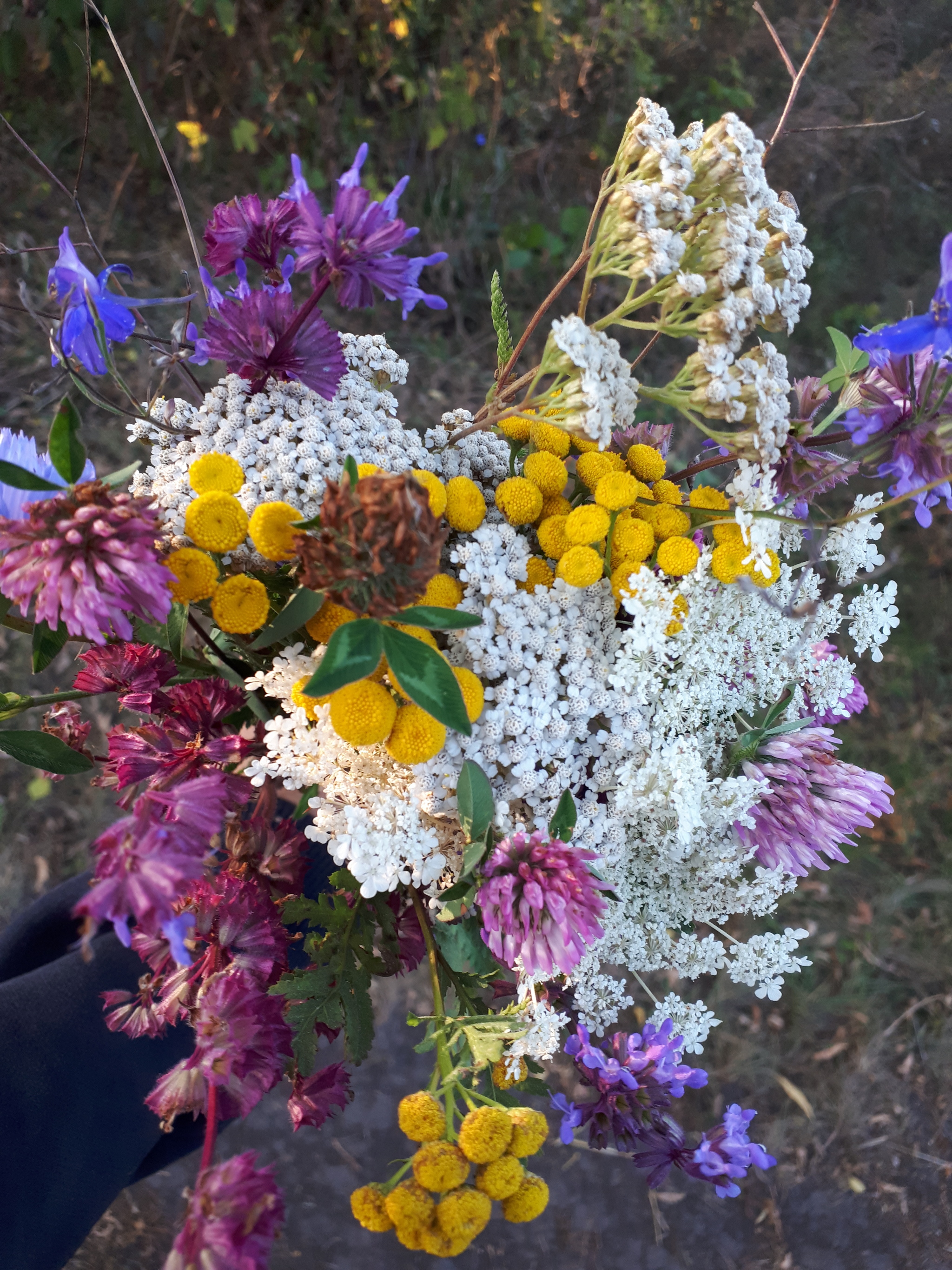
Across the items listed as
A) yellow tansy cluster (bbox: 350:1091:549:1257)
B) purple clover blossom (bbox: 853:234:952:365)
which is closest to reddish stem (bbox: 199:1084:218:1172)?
yellow tansy cluster (bbox: 350:1091:549:1257)

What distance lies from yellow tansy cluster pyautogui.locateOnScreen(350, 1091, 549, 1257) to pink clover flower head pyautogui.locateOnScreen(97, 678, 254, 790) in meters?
0.28

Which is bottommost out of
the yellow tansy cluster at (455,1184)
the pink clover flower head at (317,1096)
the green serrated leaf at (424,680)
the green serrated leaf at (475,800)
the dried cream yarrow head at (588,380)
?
the pink clover flower head at (317,1096)

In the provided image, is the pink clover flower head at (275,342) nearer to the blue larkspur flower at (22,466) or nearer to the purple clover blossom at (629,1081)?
the blue larkspur flower at (22,466)

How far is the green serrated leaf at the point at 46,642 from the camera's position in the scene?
634mm

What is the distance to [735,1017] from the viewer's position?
1971 millimetres

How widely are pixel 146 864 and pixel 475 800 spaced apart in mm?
223

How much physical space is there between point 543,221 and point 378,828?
1.98m

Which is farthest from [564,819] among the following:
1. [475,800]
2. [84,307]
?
[84,307]

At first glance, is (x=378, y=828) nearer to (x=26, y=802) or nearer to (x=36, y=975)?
(x=36, y=975)

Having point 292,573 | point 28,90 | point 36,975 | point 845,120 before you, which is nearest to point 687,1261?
point 36,975

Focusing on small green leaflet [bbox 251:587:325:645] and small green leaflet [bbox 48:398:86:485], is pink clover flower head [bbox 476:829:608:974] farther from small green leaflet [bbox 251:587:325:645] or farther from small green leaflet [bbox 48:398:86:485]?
small green leaflet [bbox 48:398:86:485]

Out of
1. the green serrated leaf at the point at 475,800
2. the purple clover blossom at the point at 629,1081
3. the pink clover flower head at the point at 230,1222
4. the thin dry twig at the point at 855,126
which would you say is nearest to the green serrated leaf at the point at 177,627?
the green serrated leaf at the point at 475,800

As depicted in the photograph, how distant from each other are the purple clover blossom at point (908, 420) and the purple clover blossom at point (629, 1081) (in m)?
0.48

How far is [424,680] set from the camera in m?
0.56
